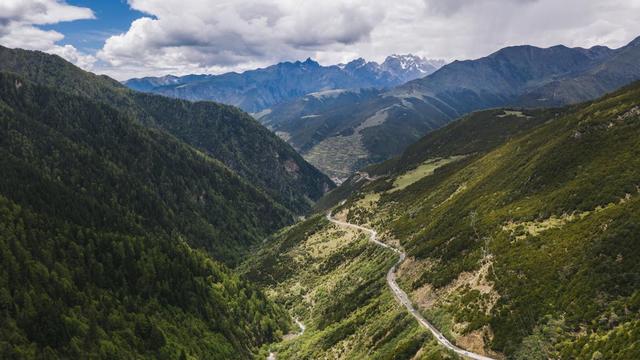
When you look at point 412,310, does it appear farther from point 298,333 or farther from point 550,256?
point 298,333

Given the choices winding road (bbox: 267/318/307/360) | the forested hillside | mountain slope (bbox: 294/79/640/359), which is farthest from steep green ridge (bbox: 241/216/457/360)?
mountain slope (bbox: 294/79/640/359)

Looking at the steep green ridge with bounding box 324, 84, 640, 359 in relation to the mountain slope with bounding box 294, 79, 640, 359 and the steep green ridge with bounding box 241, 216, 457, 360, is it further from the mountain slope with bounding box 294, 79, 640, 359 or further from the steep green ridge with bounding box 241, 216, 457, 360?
the steep green ridge with bounding box 241, 216, 457, 360

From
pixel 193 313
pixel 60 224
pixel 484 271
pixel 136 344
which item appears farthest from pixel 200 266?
pixel 484 271

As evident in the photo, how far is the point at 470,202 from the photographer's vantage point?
529 feet

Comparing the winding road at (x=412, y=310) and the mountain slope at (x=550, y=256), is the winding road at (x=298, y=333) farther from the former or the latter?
Answer: the mountain slope at (x=550, y=256)

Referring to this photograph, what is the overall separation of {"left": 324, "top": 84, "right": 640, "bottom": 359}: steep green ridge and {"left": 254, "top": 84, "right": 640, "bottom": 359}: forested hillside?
0.23 meters

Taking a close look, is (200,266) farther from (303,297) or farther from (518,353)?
(518,353)

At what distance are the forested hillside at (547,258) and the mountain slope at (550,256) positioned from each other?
211mm

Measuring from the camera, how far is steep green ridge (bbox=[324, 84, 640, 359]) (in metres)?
70.3

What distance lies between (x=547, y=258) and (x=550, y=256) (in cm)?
61

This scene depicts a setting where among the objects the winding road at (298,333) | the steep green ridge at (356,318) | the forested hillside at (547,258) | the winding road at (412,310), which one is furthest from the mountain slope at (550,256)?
the winding road at (298,333)

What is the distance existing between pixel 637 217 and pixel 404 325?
146ft

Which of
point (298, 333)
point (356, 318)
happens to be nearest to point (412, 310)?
point (356, 318)

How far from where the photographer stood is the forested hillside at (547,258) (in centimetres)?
7050
